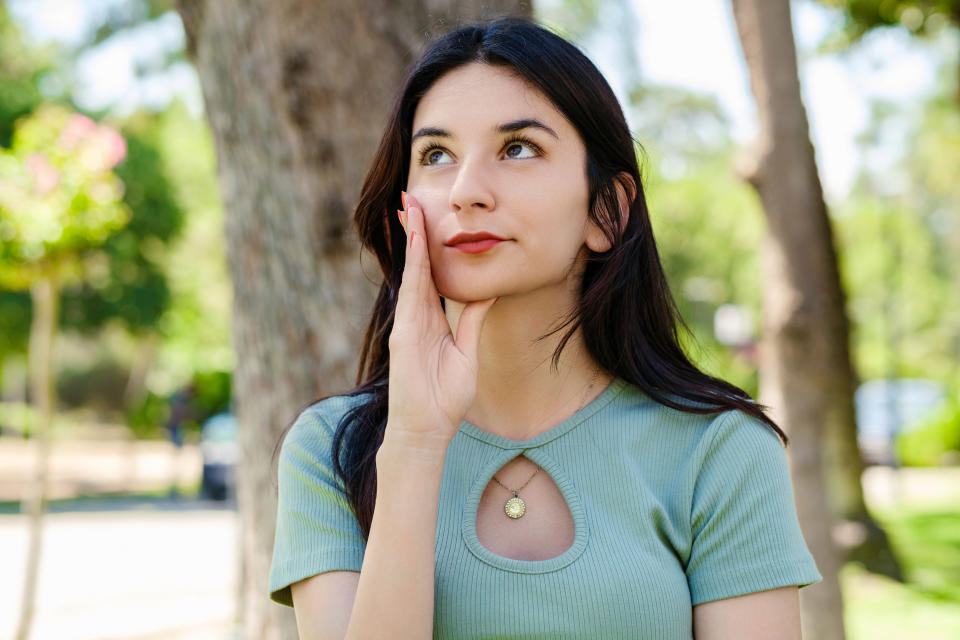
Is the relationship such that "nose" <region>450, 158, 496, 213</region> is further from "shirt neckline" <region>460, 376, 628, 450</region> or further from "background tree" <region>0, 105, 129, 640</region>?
"background tree" <region>0, 105, 129, 640</region>

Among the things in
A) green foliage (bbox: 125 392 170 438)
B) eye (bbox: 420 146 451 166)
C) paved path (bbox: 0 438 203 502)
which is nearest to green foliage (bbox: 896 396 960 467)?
paved path (bbox: 0 438 203 502)

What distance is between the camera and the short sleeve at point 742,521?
172 centimetres

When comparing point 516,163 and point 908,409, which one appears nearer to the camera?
point 516,163

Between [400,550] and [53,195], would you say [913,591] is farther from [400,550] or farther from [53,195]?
[400,550]

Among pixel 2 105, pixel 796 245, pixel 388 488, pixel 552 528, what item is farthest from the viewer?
pixel 2 105

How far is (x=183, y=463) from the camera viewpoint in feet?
74.0

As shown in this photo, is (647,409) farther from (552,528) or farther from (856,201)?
(856,201)

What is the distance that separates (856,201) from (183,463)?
3262 cm

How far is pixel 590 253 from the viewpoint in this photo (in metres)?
2.00

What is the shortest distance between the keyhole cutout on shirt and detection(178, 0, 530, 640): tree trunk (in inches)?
48.6

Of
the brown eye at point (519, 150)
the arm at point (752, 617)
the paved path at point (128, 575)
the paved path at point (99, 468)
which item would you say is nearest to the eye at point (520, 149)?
the brown eye at point (519, 150)

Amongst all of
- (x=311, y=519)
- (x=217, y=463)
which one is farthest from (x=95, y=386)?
(x=311, y=519)

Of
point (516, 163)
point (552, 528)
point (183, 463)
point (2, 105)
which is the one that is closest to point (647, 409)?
point (552, 528)

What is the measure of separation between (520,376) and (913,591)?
7680mm
